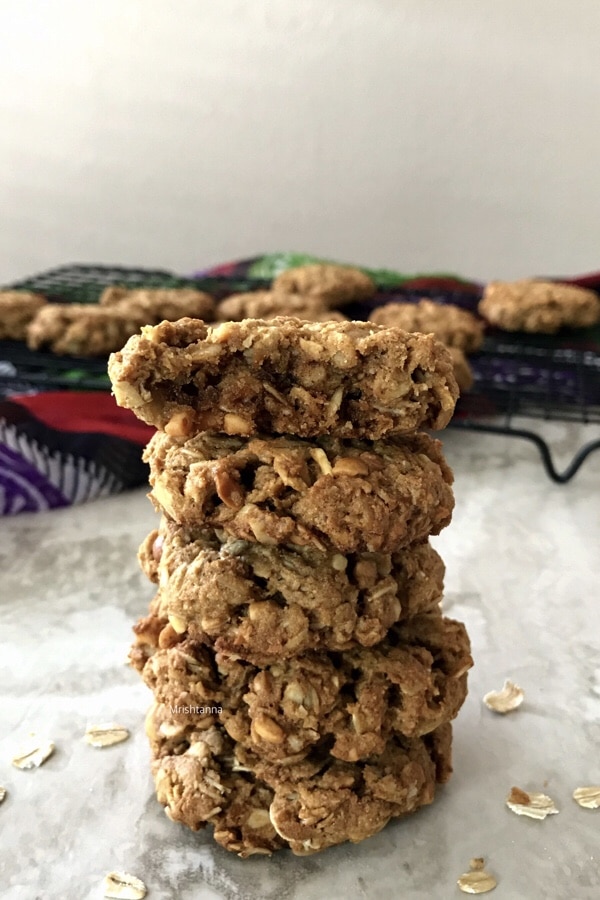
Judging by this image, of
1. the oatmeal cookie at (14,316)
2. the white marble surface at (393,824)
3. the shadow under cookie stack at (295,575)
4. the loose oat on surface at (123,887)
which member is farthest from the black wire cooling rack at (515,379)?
the loose oat on surface at (123,887)

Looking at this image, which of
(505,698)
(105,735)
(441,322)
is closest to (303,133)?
(441,322)

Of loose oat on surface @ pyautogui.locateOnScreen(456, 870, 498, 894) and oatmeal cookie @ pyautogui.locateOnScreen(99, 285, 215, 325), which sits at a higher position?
oatmeal cookie @ pyautogui.locateOnScreen(99, 285, 215, 325)

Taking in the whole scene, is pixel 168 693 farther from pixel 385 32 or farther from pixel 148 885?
pixel 385 32

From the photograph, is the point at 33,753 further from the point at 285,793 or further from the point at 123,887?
the point at 285,793

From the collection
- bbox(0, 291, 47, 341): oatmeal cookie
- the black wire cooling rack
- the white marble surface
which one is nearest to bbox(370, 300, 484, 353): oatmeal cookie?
the black wire cooling rack

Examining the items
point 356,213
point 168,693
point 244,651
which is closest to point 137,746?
point 168,693

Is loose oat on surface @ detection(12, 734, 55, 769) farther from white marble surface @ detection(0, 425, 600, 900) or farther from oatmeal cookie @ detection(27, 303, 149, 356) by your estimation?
oatmeal cookie @ detection(27, 303, 149, 356)
